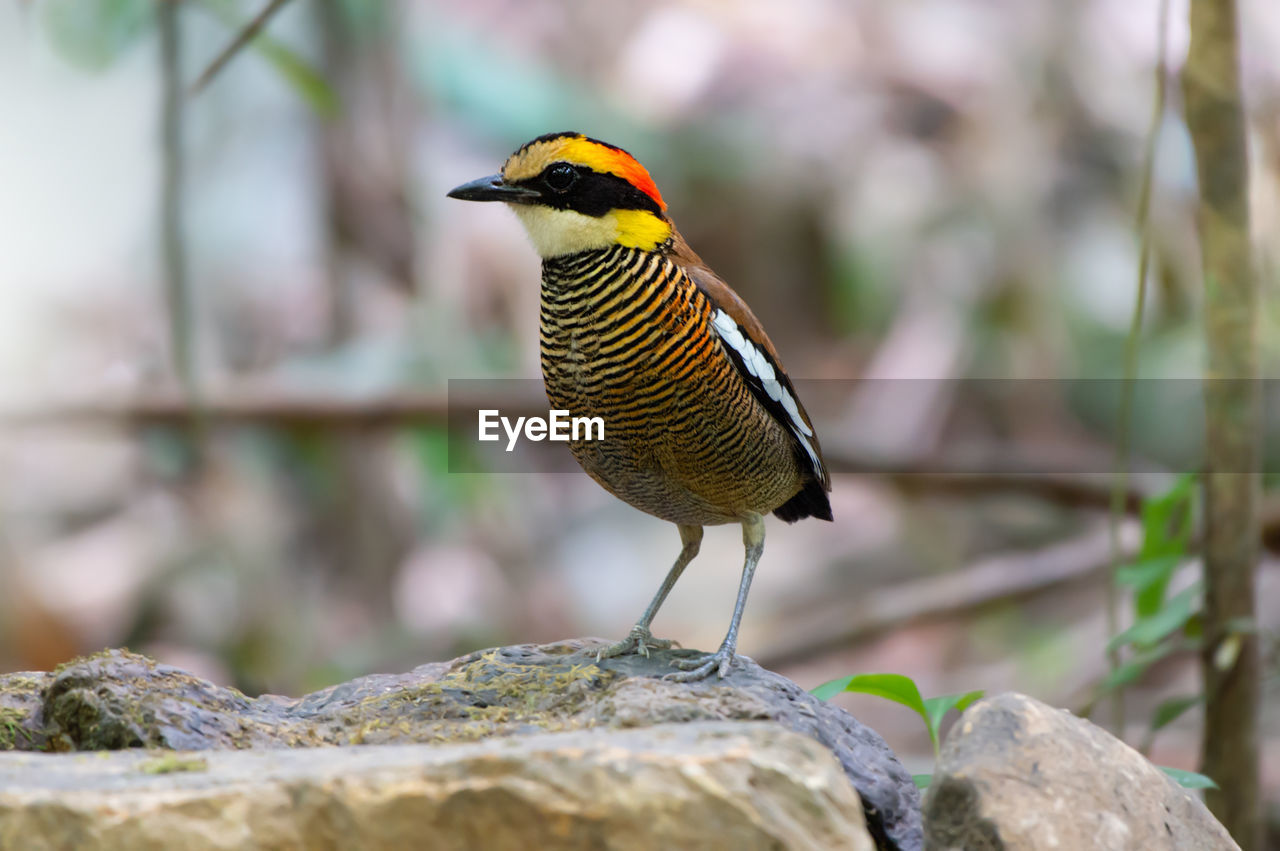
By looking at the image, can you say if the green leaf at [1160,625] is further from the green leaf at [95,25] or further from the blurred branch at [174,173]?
the green leaf at [95,25]

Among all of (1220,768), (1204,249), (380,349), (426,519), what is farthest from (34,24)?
(1220,768)

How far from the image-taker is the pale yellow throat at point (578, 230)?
2.82 metres

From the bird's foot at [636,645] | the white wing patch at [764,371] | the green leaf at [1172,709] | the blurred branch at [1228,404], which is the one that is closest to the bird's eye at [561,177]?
the white wing patch at [764,371]

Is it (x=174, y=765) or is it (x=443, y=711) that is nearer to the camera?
(x=174, y=765)

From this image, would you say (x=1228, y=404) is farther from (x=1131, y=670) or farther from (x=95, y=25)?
(x=95, y=25)

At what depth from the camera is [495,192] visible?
279cm

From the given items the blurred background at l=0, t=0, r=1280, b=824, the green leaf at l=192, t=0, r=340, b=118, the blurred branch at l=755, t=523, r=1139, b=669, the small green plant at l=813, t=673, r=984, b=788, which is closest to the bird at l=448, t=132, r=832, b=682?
the small green plant at l=813, t=673, r=984, b=788

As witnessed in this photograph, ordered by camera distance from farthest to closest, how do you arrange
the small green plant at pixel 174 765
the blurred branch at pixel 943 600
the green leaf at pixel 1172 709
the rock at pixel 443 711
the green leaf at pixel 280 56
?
the blurred branch at pixel 943 600, the green leaf at pixel 280 56, the green leaf at pixel 1172 709, the rock at pixel 443 711, the small green plant at pixel 174 765

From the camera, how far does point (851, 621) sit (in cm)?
618

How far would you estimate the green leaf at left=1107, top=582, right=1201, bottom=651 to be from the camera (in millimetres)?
3617

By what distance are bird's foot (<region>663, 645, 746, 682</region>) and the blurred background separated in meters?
3.19

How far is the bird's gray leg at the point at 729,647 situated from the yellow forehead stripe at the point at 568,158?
3.06 feet

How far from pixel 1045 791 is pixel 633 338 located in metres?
1.25

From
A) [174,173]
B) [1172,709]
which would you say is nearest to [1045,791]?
[1172,709]
